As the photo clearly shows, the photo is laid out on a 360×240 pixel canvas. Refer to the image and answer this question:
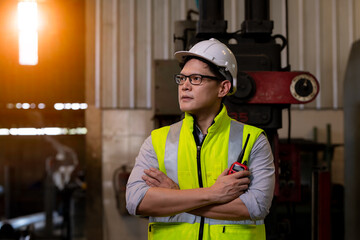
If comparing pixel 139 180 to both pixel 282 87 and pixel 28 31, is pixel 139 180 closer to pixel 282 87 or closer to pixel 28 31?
pixel 282 87

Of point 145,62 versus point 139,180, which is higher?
point 145,62

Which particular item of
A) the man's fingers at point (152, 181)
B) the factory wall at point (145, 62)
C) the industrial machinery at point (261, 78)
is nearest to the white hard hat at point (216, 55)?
the man's fingers at point (152, 181)

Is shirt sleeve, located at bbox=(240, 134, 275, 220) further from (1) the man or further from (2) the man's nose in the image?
(2) the man's nose

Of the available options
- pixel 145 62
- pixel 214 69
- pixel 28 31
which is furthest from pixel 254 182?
pixel 28 31

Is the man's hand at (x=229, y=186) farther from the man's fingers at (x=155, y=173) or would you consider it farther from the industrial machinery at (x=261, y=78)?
the industrial machinery at (x=261, y=78)

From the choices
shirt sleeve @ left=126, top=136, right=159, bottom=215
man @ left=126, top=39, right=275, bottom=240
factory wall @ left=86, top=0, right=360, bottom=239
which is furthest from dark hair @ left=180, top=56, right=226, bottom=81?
factory wall @ left=86, top=0, right=360, bottom=239

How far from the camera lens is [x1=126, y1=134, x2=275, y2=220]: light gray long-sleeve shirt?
1.75 meters

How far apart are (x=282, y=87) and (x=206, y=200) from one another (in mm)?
1236

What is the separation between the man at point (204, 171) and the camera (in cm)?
174

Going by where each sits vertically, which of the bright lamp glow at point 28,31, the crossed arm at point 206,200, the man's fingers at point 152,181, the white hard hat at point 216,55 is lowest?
the crossed arm at point 206,200

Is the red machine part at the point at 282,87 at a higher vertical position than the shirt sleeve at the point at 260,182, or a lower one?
higher

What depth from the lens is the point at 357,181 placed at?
4.82 metres

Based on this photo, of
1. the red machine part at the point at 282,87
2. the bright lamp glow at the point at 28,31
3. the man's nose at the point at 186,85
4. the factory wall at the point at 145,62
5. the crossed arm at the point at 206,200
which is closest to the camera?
the crossed arm at the point at 206,200

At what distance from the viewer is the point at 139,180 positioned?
1.85 meters
